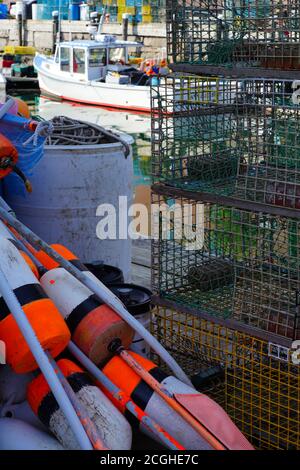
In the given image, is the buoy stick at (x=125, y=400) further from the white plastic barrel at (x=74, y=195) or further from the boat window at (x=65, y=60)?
the boat window at (x=65, y=60)

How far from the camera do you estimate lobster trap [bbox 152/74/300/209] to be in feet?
12.4

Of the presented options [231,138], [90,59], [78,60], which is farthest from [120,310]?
[78,60]

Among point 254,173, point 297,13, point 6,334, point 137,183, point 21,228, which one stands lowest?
point 137,183

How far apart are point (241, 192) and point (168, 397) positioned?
3.34ft

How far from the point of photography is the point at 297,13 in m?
4.14

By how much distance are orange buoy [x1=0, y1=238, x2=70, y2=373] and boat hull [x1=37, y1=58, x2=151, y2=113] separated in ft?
60.3

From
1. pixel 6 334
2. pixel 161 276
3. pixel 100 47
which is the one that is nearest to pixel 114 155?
pixel 161 276

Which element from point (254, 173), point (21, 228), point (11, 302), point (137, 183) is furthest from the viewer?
point (137, 183)

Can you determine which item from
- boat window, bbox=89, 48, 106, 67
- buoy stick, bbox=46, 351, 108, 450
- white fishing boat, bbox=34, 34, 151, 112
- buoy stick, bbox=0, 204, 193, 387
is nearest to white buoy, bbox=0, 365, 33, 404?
buoy stick, bbox=46, 351, 108, 450

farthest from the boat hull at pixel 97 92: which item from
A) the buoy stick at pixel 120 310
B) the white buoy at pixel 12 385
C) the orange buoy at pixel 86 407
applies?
the orange buoy at pixel 86 407

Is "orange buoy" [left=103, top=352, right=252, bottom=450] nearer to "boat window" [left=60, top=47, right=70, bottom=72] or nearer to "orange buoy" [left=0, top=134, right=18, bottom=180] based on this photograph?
"orange buoy" [left=0, top=134, right=18, bottom=180]

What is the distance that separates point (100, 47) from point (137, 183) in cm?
1131

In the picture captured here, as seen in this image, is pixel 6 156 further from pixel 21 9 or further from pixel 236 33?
pixel 21 9
